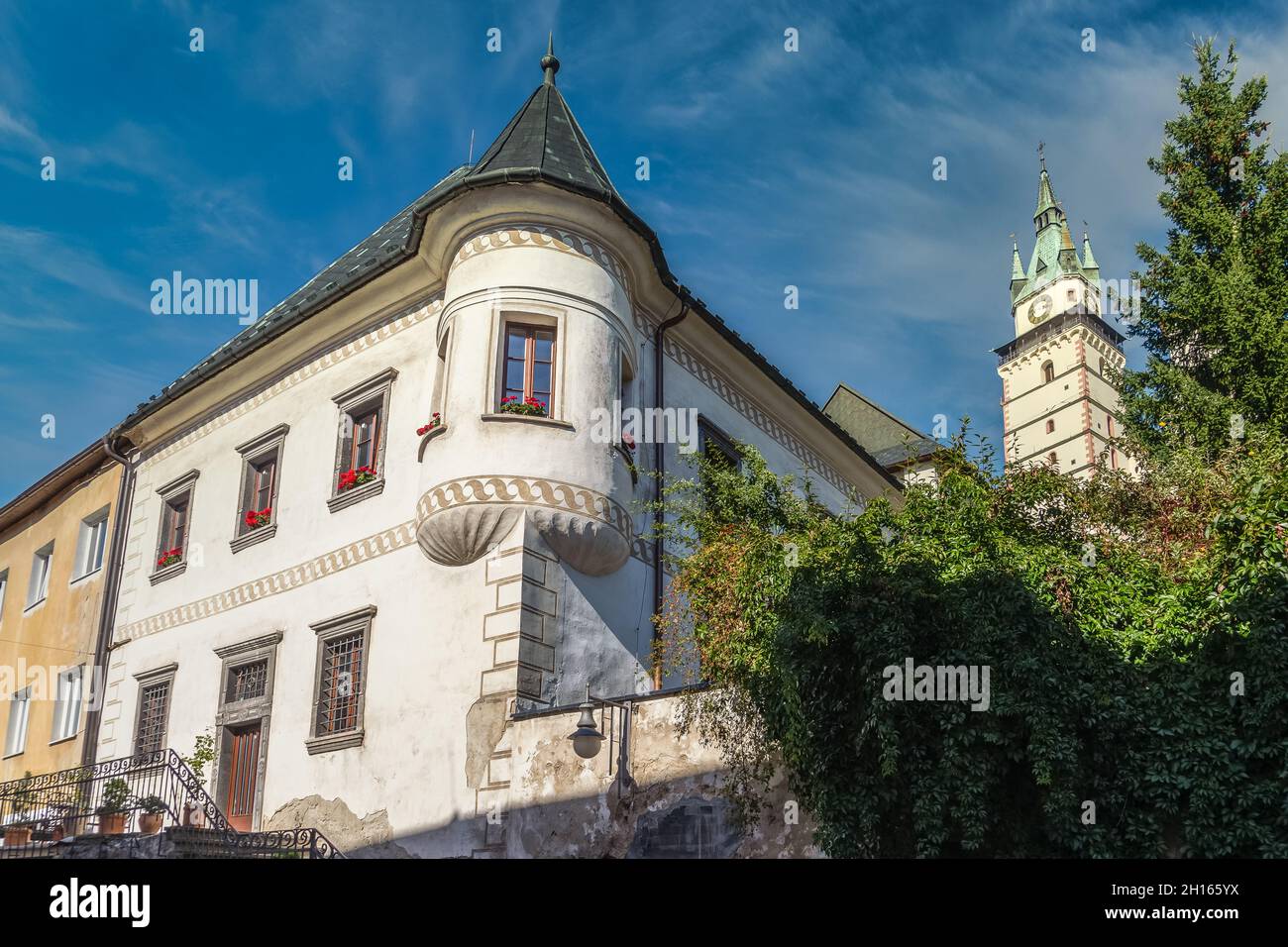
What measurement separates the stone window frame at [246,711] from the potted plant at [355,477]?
2.39 m

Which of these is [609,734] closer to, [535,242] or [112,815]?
[112,815]

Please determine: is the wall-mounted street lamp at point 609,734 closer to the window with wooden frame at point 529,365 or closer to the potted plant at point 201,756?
the window with wooden frame at point 529,365

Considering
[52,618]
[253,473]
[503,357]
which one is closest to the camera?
[503,357]

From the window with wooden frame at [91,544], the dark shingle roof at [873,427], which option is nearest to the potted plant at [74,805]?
the window with wooden frame at [91,544]

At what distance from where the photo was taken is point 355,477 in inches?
671

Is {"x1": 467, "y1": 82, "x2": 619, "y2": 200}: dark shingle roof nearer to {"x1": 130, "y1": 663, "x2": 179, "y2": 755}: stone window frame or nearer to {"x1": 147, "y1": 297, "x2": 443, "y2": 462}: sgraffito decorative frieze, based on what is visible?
{"x1": 147, "y1": 297, "x2": 443, "y2": 462}: sgraffito decorative frieze

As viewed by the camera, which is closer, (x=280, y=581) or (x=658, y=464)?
(x=658, y=464)

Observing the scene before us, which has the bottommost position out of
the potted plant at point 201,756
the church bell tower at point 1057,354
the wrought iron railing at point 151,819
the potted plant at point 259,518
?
the wrought iron railing at point 151,819

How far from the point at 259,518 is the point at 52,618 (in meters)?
7.80

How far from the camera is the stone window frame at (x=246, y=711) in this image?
16188mm

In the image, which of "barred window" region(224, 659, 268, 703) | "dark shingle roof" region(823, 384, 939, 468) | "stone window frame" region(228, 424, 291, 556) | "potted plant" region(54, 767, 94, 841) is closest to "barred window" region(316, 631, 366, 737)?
"barred window" region(224, 659, 268, 703)

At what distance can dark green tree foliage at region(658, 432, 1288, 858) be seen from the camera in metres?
9.17

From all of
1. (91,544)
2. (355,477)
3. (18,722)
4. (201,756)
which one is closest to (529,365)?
(355,477)
